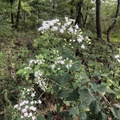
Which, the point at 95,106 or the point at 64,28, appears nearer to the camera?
the point at 95,106

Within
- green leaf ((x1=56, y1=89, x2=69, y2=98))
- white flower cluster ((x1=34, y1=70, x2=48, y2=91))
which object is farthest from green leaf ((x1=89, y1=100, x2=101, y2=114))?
white flower cluster ((x1=34, y1=70, x2=48, y2=91))

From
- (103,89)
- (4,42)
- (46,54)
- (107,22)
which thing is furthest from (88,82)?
(107,22)

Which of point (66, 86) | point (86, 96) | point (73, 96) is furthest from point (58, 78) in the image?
point (86, 96)

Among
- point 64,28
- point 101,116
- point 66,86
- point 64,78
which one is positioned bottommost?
point 101,116

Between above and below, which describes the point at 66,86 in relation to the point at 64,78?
below

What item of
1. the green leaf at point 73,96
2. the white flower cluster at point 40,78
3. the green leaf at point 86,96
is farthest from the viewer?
the white flower cluster at point 40,78

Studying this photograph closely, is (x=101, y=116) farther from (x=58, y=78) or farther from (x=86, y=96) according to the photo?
(x=58, y=78)

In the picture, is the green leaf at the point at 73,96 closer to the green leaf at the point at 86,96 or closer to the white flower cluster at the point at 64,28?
the green leaf at the point at 86,96

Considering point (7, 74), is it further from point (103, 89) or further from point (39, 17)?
point (39, 17)

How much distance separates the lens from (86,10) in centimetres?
914

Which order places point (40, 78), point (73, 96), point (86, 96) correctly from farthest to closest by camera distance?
point (40, 78)
point (73, 96)
point (86, 96)

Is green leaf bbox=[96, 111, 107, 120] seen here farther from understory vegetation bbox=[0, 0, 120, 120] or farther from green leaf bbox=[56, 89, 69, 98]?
green leaf bbox=[56, 89, 69, 98]

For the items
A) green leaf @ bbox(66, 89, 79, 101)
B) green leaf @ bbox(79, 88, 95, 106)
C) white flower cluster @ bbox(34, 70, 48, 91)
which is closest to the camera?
green leaf @ bbox(79, 88, 95, 106)

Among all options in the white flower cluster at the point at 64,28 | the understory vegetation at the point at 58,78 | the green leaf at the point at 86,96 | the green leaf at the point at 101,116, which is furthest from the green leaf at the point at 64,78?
the white flower cluster at the point at 64,28
